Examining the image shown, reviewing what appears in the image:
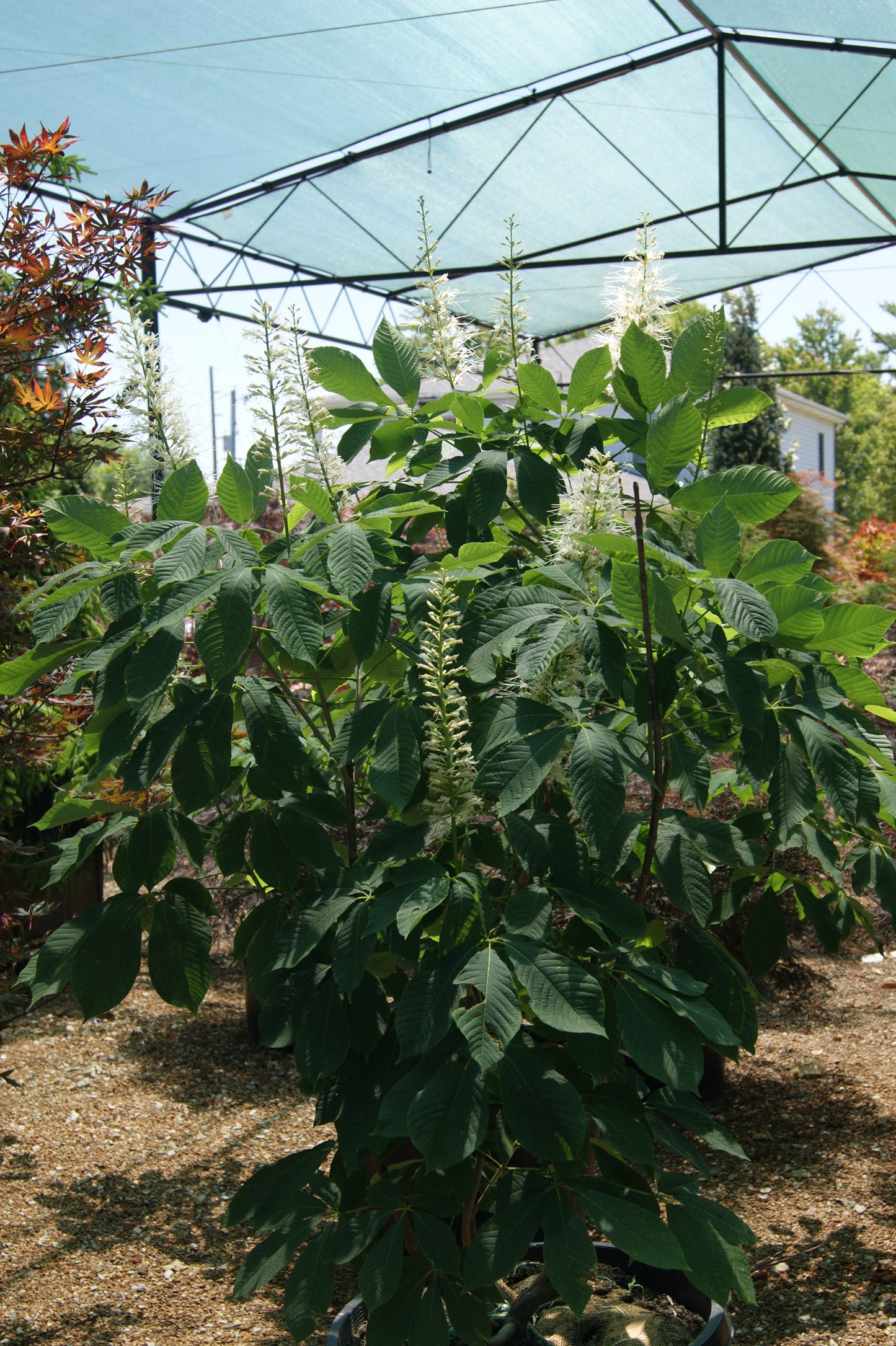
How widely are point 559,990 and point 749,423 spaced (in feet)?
53.1

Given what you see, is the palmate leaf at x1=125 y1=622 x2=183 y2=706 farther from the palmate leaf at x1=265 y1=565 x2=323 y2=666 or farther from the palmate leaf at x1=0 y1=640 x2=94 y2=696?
the palmate leaf at x1=0 y1=640 x2=94 y2=696

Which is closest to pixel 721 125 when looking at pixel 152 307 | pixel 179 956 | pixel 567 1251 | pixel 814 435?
pixel 152 307

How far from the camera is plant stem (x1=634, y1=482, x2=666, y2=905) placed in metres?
1.39

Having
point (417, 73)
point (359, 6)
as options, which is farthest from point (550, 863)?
point (417, 73)

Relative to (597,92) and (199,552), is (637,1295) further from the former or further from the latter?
(597,92)

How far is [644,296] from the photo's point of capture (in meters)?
1.73

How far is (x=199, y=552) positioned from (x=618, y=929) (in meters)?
0.77

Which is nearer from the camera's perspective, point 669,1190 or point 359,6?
point 669,1190

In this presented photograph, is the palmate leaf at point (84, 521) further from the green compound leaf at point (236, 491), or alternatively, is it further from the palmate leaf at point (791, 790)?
the palmate leaf at point (791, 790)

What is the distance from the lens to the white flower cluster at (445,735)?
4.76 feet

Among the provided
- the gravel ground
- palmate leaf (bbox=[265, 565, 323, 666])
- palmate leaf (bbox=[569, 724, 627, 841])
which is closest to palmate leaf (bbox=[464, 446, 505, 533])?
palmate leaf (bbox=[265, 565, 323, 666])

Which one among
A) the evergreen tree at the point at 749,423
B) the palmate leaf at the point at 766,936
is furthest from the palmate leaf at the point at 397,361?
the evergreen tree at the point at 749,423

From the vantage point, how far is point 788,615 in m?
1.46

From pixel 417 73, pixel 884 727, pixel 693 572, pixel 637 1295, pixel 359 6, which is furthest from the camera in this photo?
pixel 417 73
